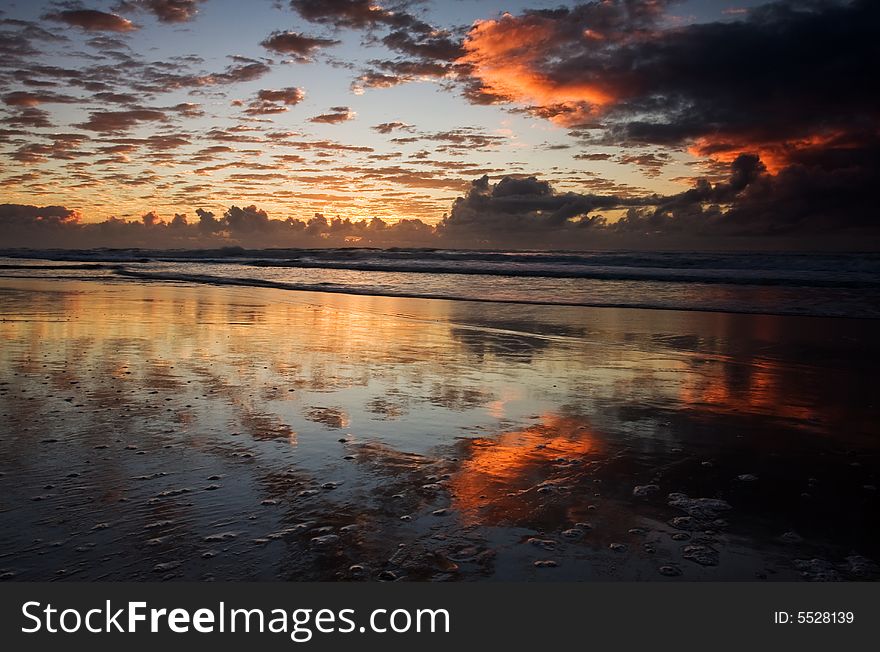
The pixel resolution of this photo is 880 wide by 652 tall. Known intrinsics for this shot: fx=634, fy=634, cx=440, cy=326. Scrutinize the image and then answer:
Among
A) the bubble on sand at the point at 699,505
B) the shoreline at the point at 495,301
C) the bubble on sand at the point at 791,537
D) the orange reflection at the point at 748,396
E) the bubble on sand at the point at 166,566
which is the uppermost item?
the shoreline at the point at 495,301

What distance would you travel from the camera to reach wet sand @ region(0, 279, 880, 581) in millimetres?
3484

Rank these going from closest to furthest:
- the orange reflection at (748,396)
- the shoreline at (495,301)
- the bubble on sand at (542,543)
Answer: the bubble on sand at (542,543) < the orange reflection at (748,396) < the shoreline at (495,301)

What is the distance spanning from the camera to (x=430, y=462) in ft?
16.4

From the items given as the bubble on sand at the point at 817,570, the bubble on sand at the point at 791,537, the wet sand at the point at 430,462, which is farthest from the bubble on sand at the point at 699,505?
the bubble on sand at the point at 817,570

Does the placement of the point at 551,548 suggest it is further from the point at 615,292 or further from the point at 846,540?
the point at 615,292

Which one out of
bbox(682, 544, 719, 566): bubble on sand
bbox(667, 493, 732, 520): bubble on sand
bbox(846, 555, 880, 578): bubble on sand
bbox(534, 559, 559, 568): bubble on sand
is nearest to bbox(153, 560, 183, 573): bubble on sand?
bbox(534, 559, 559, 568): bubble on sand

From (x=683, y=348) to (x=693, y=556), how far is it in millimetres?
8039

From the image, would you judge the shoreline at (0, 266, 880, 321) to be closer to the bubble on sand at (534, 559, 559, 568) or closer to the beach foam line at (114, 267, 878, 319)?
the beach foam line at (114, 267, 878, 319)

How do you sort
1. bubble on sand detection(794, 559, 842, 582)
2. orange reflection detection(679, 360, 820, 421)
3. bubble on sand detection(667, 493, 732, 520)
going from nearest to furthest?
bubble on sand detection(794, 559, 842, 582) → bubble on sand detection(667, 493, 732, 520) → orange reflection detection(679, 360, 820, 421)

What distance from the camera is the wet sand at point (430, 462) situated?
3.48 meters

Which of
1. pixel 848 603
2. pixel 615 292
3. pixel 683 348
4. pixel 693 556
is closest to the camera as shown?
pixel 848 603

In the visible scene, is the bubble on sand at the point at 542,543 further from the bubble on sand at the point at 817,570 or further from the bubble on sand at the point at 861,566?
the bubble on sand at the point at 861,566

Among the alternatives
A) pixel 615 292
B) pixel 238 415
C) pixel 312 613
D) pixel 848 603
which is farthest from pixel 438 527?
pixel 615 292

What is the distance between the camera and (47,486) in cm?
423
